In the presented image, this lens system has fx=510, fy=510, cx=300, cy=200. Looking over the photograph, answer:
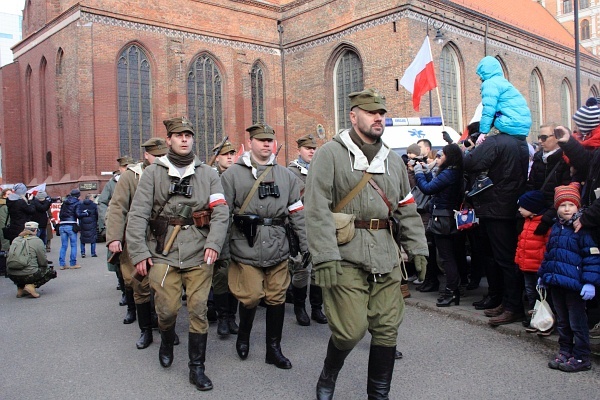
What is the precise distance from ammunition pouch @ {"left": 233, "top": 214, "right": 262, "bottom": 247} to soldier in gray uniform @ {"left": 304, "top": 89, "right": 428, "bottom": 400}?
1237 mm

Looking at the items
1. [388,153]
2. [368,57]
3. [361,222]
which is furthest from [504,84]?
[368,57]

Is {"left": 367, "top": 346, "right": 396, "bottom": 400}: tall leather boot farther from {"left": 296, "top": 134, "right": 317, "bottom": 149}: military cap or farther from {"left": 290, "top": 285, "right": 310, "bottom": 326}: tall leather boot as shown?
{"left": 296, "top": 134, "right": 317, "bottom": 149}: military cap

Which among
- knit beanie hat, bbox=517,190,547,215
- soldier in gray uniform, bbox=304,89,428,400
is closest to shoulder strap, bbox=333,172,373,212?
soldier in gray uniform, bbox=304,89,428,400

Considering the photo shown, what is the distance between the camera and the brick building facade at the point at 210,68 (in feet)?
75.8

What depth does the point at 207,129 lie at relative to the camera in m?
26.9

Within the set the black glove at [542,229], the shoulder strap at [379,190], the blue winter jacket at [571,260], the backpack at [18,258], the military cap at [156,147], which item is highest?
the military cap at [156,147]

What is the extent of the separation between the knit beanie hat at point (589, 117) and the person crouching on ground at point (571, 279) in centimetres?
75

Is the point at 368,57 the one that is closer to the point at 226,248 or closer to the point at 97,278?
the point at 97,278

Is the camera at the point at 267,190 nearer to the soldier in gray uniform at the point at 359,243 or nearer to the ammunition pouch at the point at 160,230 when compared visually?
the ammunition pouch at the point at 160,230

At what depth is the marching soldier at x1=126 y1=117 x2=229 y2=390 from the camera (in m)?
4.38

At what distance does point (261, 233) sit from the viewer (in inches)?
187

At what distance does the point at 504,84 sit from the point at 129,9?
21806mm

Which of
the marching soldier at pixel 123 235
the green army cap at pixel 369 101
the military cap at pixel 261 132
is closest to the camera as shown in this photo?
the green army cap at pixel 369 101

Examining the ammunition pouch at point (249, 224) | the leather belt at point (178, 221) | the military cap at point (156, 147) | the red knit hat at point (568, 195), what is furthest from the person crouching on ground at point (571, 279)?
the military cap at point (156, 147)
